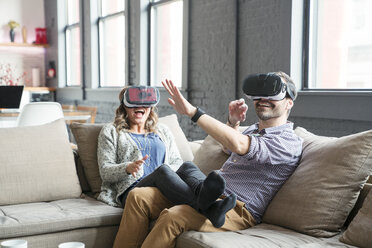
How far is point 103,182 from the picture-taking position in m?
2.94

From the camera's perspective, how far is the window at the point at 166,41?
5828 millimetres

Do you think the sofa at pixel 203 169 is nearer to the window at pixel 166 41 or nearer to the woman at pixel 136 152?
the woman at pixel 136 152

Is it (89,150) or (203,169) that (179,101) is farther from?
(89,150)

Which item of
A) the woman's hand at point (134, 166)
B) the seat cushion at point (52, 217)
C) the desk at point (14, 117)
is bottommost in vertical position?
the seat cushion at point (52, 217)

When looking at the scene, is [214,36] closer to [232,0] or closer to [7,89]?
[232,0]

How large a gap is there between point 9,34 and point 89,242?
7472mm

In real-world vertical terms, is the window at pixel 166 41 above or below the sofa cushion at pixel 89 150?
above

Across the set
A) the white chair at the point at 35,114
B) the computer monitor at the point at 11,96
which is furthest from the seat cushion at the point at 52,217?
the computer monitor at the point at 11,96

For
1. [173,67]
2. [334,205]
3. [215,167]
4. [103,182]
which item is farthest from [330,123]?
[173,67]

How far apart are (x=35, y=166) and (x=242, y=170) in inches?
52.4

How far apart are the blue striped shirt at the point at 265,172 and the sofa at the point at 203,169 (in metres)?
0.04

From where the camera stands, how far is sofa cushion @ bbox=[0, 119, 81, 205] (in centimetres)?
284

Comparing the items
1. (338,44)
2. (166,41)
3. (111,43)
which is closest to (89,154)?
(338,44)

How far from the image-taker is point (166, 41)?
610cm
